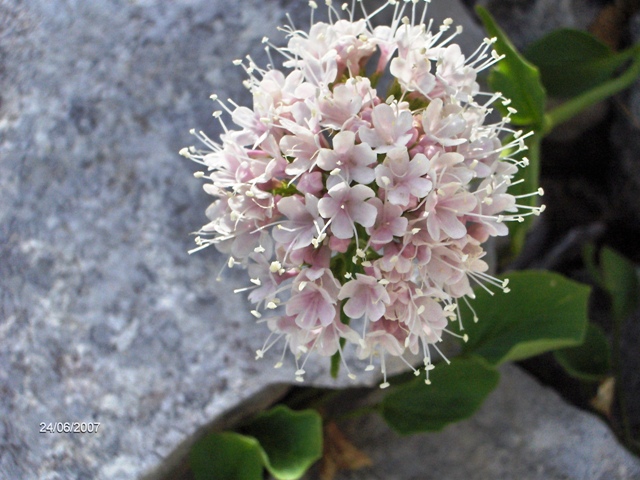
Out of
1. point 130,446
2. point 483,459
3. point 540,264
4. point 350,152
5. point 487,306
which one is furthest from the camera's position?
point 540,264

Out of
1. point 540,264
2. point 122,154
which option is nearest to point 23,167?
point 122,154

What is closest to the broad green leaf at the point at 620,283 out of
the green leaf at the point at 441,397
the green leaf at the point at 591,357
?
the green leaf at the point at 591,357

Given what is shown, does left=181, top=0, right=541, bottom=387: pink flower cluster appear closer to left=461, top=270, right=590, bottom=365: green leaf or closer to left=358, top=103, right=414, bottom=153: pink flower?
left=358, top=103, right=414, bottom=153: pink flower

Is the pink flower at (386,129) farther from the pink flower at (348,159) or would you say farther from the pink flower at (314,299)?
the pink flower at (314,299)

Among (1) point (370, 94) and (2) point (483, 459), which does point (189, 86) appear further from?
(2) point (483, 459)

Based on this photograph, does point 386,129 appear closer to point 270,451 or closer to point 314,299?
point 314,299
